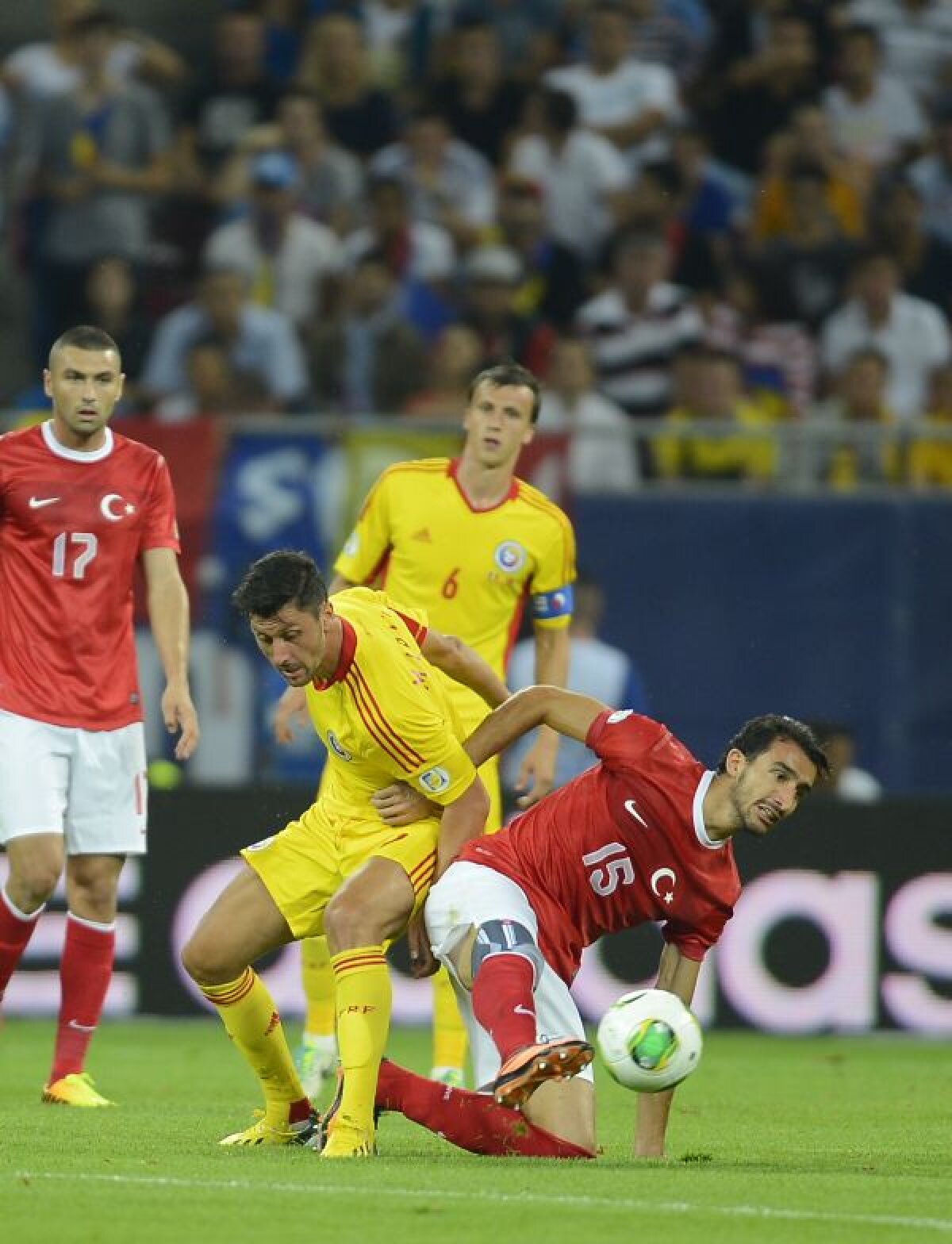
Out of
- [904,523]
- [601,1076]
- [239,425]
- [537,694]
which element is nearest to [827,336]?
[904,523]

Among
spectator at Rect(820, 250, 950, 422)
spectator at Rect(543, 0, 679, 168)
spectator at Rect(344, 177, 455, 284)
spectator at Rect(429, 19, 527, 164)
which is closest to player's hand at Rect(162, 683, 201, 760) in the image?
spectator at Rect(344, 177, 455, 284)

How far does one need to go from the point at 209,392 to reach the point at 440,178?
2.66 m

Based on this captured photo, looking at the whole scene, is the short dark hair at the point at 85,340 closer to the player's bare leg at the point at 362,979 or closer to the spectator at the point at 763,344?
the player's bare leg at the point at 362,979

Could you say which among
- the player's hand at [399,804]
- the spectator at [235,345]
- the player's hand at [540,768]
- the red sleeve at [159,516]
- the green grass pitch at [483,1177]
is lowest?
Result: the green grass pitch at [483,1177]

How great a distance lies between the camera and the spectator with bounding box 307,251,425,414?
13.7 m

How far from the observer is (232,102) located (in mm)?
15766

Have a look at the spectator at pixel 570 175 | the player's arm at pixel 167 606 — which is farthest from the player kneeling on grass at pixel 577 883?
the spectator at pixel 570 175

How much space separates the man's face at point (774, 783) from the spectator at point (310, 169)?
28.8 feet

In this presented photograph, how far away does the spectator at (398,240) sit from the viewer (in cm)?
1470

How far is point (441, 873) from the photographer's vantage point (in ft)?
22.8

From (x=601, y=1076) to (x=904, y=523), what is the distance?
3.89 metres

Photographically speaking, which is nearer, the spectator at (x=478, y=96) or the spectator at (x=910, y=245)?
the spectator at (x=910, y=245)

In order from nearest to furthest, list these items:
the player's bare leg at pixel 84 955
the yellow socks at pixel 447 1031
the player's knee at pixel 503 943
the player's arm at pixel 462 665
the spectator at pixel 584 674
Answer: the player's knee at pixel 503 943 < the player's arm at pixel 462 665 < the player's bare leg at pixel 84 955 < the yellow socks at pixel 447 1031 < the spectator at pixel 584 674

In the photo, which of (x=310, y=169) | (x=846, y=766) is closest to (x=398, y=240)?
(x=310, y=169)
